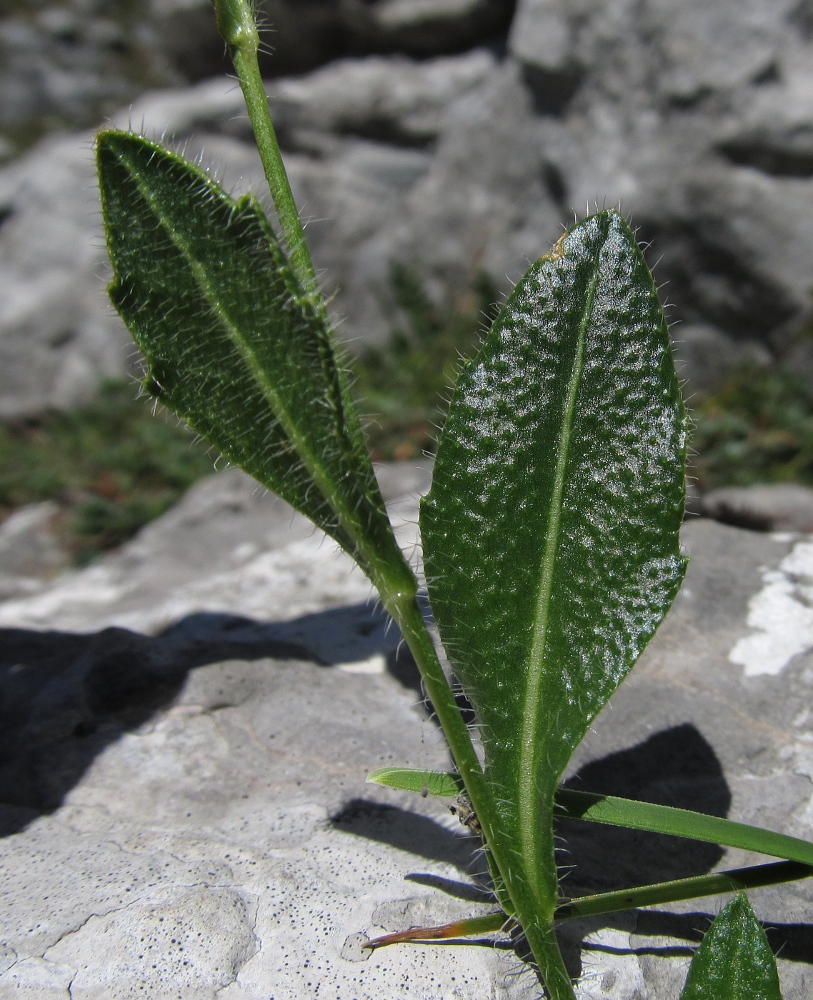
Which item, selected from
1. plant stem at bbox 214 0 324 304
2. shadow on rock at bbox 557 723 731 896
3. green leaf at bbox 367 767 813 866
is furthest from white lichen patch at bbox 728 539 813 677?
plant stem at bbox 214 0 324 304

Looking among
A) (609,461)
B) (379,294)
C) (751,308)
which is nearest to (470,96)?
(379,294)

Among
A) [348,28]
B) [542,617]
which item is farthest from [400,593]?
[348,28]

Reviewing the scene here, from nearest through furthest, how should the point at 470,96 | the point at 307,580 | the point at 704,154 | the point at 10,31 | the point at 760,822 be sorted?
the point at 760,822, the point at 307,580, the point at 704,154, the point at 470,96, the point at 10,31

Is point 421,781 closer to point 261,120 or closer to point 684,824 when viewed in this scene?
point 684,824

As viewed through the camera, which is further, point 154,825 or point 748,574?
point 748,574

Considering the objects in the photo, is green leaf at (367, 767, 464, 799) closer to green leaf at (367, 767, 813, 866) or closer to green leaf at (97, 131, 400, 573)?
green leaf at (367, 767, 813, 866)

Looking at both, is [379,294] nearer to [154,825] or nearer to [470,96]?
[470,96]
